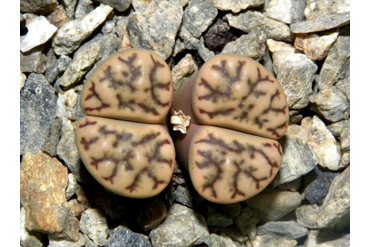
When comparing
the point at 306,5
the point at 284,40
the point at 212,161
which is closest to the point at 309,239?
the point at 212,161

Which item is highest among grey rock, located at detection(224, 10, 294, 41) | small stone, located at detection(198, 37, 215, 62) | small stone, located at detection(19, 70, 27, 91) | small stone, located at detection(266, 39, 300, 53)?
grey rock, located at detection(224, 10, 294, 41)

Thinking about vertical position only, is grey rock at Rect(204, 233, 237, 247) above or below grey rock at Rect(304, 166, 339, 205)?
below

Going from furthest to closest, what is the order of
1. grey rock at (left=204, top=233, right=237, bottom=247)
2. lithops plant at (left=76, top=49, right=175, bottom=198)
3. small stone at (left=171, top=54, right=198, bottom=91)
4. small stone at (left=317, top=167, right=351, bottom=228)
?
small stone at (left=171, top=54, right=198, bottom=91), grey rock at (left=204, top=233, right=237, bottom=247), small stone at (left=317, top=167, right=351, bottom=228), lithops plant at (left=76, top=49, right=175, bottom=198)

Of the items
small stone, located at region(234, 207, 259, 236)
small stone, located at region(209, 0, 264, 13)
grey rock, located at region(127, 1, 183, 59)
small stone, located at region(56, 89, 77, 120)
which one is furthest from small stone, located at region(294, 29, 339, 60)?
small stone, located at region(56, 89, 77, 120)

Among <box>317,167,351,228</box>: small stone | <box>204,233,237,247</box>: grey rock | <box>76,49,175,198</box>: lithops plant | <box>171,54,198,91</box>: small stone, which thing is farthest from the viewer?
<box>171,54,198,91</box>: small stone

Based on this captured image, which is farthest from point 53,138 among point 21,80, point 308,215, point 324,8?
point 324,8

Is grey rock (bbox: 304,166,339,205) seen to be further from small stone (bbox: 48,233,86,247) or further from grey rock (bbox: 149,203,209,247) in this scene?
small stone (bbox: 48,233,86,247)

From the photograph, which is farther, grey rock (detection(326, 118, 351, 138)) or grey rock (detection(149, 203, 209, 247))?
grey rock (detection(326, 118, 351, 138))
